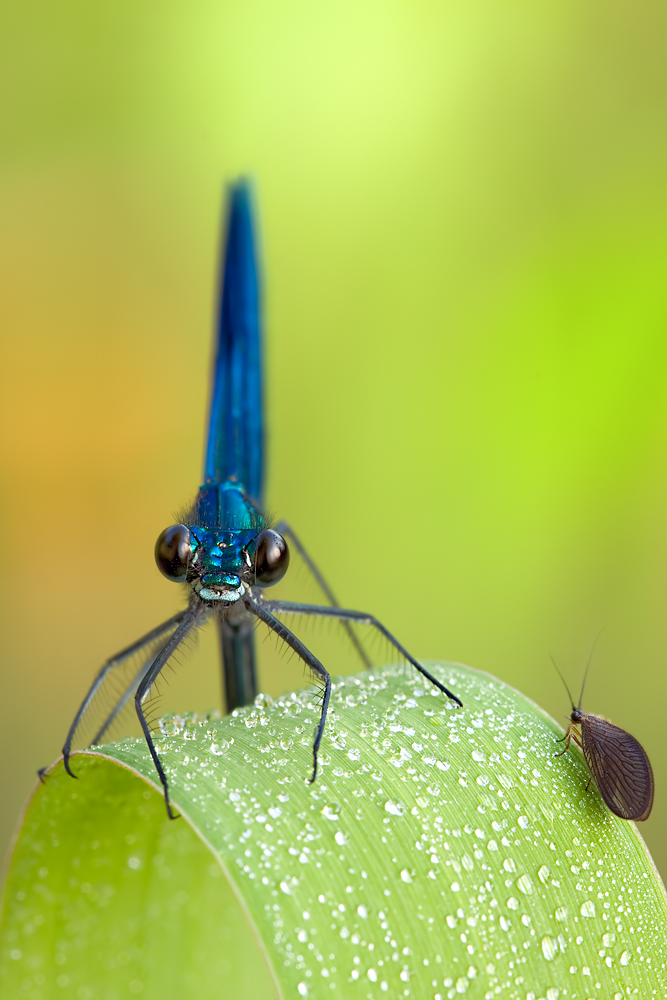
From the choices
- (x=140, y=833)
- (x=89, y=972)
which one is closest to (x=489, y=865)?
(x=140, y=833)

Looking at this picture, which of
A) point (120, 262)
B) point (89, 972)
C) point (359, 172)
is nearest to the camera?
point (89, 972)

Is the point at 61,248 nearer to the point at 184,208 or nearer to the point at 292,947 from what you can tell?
the point at 184,208

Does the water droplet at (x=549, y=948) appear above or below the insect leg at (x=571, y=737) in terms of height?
below

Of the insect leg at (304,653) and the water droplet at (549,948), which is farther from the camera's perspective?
the insect leg at (304,653)

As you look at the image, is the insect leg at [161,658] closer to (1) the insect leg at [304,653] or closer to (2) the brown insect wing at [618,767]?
(1) the insect leg at [304,653]

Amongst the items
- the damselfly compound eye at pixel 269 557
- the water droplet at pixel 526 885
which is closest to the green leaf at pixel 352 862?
the water droplet at pixel 526 885

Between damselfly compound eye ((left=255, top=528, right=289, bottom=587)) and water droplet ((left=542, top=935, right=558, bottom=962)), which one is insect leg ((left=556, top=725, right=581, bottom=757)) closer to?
water droplet ((left=542, top=935, right=558, bottom=962))
